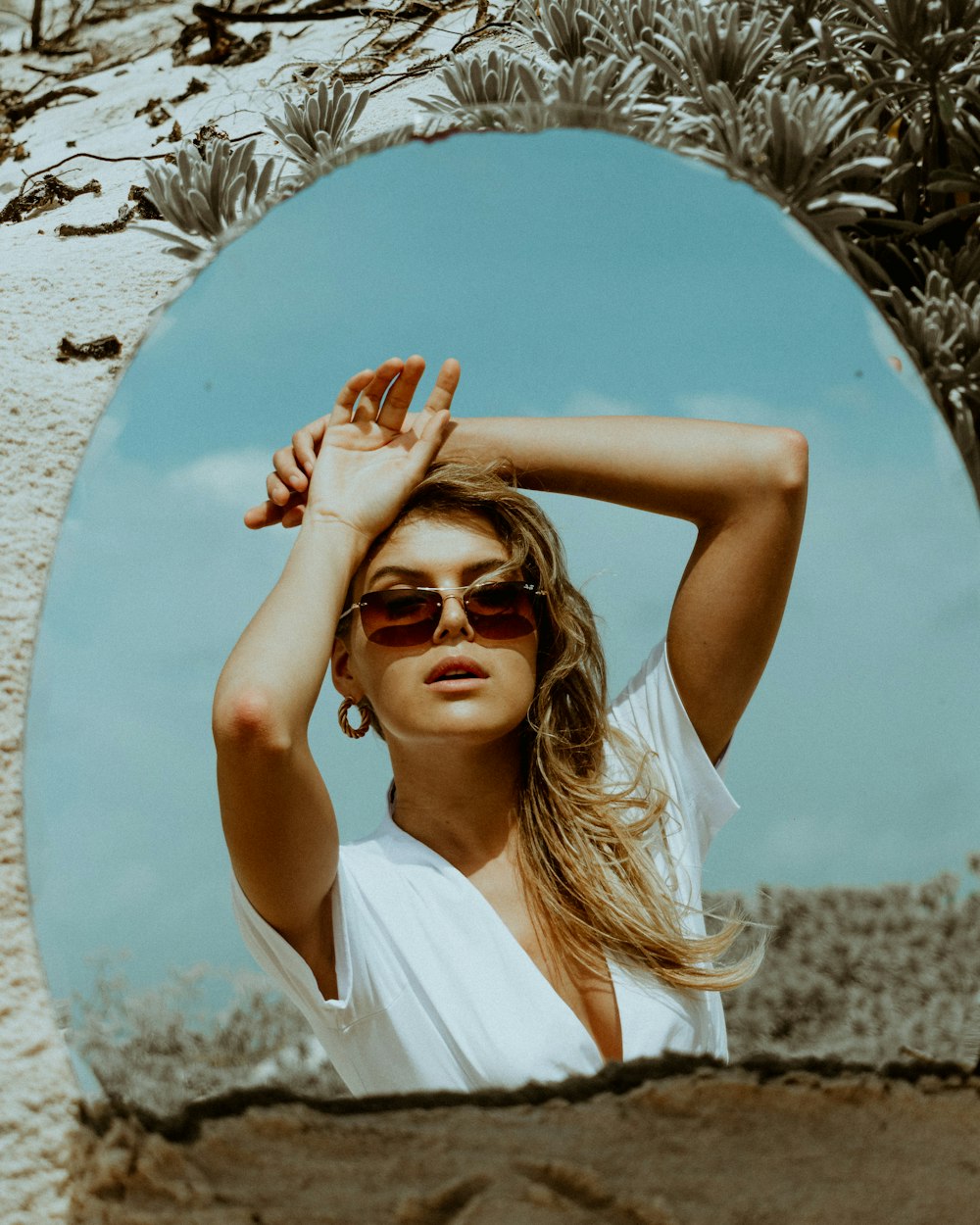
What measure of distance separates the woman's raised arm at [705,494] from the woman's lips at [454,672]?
6.1 inches

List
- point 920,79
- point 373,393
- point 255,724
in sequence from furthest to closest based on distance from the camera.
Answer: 1. point 920,79
2. point 373,393
3. point 255,724

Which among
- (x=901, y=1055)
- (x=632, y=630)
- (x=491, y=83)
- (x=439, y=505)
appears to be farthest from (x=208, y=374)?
(x=901, y=1055)

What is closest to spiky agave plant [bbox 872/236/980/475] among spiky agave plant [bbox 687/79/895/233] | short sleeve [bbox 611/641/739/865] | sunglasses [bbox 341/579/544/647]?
spiky agave plant [bbox 687/79/895/233]

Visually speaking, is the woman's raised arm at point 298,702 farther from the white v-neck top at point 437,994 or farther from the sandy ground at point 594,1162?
the sandy ground at point 594,1162

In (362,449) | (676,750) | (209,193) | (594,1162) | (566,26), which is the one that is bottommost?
(594,1162)

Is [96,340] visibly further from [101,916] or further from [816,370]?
[816,370]

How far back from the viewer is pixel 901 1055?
93 cm

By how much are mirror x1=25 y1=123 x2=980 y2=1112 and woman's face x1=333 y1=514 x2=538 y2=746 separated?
0.12 feet

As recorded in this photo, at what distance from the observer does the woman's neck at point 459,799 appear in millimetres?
919

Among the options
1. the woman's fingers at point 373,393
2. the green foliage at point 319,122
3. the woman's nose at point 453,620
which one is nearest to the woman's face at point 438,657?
the woman's nose at point 453,620

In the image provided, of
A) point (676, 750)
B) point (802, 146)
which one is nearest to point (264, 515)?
point (676, 750)

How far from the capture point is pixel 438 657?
2.94ft

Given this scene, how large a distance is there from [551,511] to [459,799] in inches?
9.6

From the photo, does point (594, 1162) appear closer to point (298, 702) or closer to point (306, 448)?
point (298, 702)
